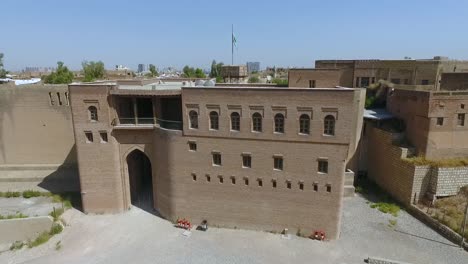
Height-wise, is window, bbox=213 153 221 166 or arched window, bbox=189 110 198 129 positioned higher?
arched window, bbox=189 110 198 129

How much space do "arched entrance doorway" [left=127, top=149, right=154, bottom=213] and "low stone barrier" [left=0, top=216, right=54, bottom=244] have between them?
6147mm

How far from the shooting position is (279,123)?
62.1 ft

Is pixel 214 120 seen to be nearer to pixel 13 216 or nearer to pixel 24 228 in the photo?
pixel 24 228

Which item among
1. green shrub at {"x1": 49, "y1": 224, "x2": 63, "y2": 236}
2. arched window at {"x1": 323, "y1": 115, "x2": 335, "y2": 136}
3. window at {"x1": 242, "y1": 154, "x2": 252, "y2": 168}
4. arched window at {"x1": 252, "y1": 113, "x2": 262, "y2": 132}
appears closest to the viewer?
arched window at {"x1": 323, "y1": 115, "x2": 335, "y2": 136}

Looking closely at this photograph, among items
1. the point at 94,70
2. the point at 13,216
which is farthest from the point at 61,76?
the point at 13,216

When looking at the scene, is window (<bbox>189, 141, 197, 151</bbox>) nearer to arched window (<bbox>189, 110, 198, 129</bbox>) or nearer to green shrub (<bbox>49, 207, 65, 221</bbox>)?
arched window (<bbox>189, 110, 198, 129</bbox>)

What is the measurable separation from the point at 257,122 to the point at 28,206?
21.1 metres

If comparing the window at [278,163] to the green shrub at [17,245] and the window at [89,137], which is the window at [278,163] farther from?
the green shrub at [17,245]

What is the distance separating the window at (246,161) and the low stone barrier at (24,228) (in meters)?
14.6

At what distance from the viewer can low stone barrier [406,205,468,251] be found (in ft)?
61.9

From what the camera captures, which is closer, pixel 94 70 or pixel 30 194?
pixel 30 194

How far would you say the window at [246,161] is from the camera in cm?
1995

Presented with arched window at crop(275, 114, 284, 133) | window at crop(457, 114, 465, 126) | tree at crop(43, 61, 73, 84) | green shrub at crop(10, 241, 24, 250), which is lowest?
green shrub at crop(10, 241, 24, 250)

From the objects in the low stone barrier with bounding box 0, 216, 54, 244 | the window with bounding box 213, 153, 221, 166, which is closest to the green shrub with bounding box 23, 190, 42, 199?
the low stone barrier with bounding box 0, 216, 54, 244
